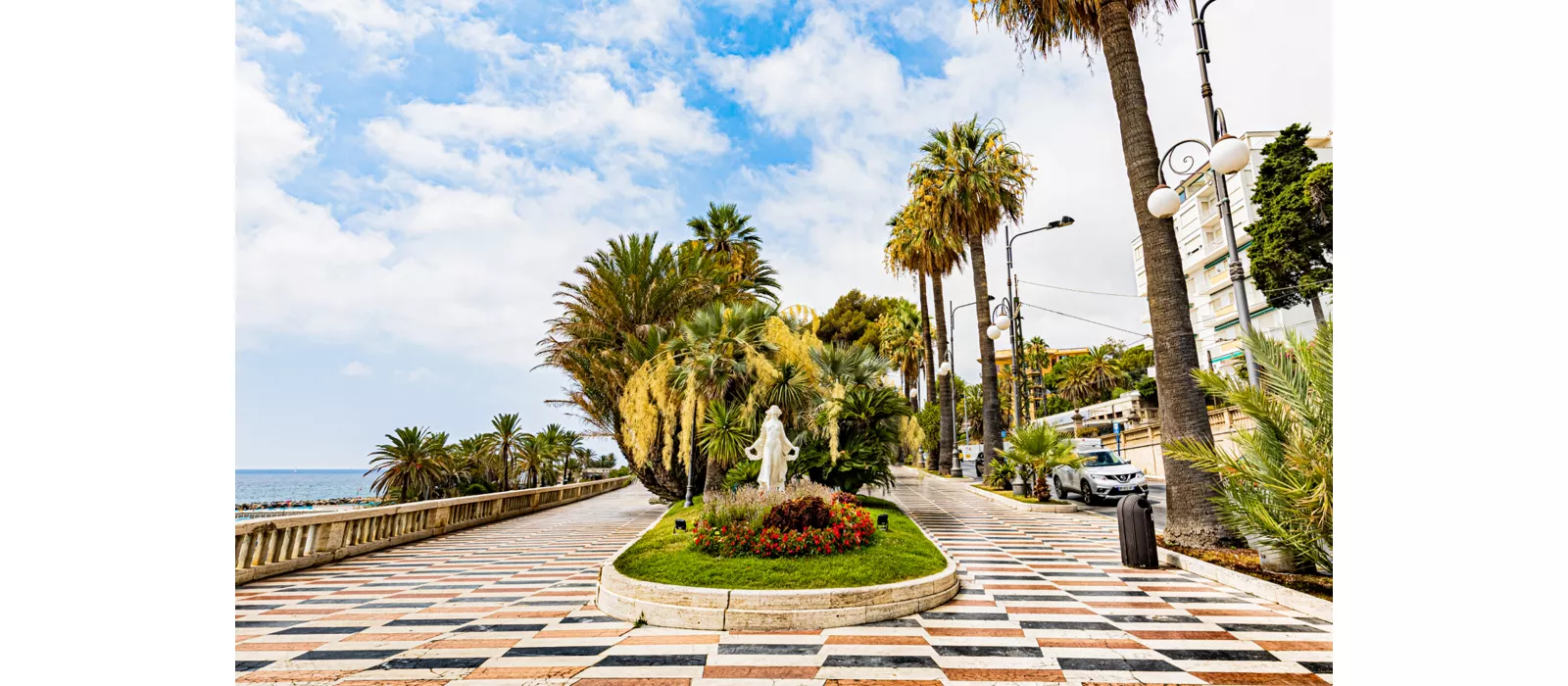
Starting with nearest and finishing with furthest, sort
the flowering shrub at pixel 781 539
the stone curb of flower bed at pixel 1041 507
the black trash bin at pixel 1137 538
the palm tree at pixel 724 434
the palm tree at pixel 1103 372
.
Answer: the flowering shrub at pixel 781 539, the black trash bin at pixel 1137 538, the palm tree at pixel 724 434, the stone curb of flower bed at pixel 1041 507, the palm tree at pixel 1103 372

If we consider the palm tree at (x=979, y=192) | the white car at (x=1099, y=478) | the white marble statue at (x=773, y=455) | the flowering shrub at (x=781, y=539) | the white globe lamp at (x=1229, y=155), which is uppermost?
the palm tree at (x=979, y=192)

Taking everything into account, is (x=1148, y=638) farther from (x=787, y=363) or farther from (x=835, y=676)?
(x=787, y=363)

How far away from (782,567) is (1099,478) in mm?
14109

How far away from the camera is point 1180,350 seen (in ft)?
31.9

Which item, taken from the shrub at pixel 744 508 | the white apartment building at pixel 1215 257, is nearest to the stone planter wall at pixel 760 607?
the shrub at pixel 744 508

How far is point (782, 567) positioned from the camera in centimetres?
719

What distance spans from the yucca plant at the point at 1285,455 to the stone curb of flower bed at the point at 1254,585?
1.50 feet

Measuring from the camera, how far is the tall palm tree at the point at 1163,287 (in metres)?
9.46

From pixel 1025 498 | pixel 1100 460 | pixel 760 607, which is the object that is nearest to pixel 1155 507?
pixel 1100 460

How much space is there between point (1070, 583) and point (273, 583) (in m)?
10.2

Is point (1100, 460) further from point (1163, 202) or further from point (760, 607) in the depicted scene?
point (760, 607)

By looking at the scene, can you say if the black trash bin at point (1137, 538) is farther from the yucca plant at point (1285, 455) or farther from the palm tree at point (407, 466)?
the palm tree at point (407, 466)

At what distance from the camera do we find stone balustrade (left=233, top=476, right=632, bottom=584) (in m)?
9.41
